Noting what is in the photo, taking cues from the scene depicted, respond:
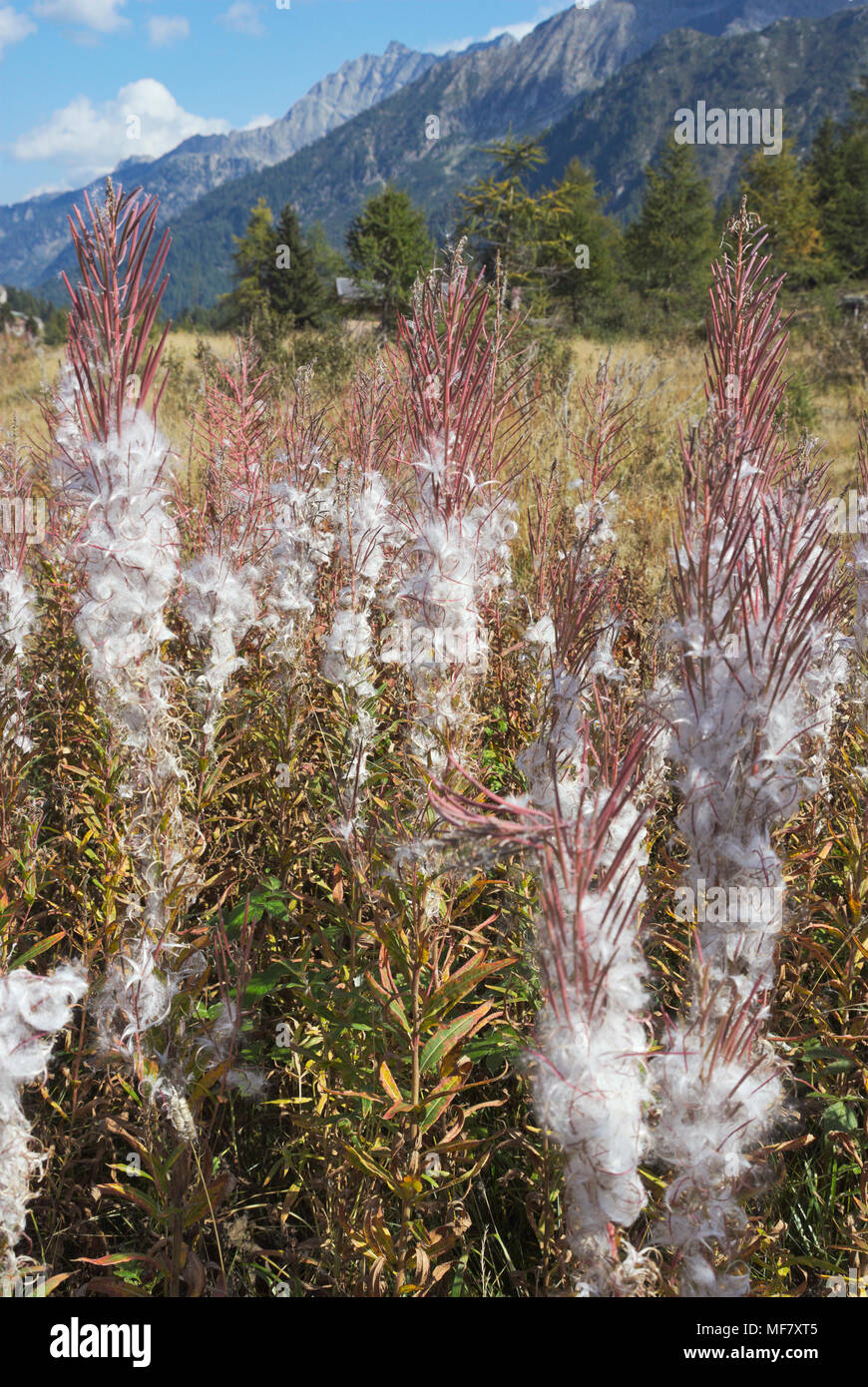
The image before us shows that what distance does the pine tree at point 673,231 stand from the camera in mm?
25125

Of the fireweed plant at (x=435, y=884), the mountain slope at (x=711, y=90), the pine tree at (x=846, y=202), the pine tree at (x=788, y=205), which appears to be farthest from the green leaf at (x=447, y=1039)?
the mountain slope at (x=711, y=90)

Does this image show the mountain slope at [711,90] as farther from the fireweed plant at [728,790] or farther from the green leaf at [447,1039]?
the green leaf at [447,1039]

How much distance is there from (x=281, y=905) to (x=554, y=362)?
10.7 meters

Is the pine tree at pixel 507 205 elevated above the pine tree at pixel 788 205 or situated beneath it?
situated beneath

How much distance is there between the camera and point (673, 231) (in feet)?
84.6

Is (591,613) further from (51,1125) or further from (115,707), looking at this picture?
(51,1125)

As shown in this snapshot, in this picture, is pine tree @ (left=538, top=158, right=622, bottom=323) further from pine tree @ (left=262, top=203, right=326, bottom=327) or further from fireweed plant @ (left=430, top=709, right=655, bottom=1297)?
fireweed plant @ (left=430, top=709, right=655, bottom=1297)

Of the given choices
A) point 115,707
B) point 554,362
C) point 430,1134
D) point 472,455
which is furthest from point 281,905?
point 554,362

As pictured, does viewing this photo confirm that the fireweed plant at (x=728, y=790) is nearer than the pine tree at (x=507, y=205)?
Yes

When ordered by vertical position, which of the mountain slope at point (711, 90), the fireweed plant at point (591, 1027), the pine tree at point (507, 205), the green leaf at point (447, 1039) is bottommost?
the green leaf at point (447, 1039)

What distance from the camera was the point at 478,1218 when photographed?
1897mm

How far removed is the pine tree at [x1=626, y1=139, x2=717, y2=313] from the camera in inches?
989

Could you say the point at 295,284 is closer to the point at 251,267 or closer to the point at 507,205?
the point at 251,267

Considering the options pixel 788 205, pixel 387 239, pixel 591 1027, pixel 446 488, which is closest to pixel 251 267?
pixel 387 239
